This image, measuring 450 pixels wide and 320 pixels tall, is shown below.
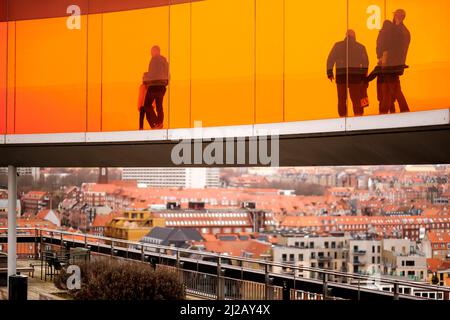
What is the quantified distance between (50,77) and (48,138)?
1312mm

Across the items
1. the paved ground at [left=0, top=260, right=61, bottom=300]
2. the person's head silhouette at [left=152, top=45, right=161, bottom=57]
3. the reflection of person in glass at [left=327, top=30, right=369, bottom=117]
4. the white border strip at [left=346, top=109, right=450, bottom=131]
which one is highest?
the person's head silhouette at [left=152, top=45, right=161, bottom=57]

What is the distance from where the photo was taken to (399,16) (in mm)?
10656

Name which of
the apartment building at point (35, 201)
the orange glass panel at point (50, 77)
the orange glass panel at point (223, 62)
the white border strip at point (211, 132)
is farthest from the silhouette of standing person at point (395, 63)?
the apartment building at point (35, 201)

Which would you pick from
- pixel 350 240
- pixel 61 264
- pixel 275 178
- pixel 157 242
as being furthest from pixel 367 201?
pixel 61 264

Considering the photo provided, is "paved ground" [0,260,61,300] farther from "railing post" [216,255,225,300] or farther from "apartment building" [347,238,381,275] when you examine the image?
"apartment building" [347,238,381,275]

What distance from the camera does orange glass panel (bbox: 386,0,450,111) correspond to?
10008 mm

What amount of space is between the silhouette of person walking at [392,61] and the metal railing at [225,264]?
8.24 feet

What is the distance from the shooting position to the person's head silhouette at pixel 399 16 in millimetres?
10594

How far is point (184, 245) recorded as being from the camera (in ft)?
53.0

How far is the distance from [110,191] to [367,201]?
6.29m

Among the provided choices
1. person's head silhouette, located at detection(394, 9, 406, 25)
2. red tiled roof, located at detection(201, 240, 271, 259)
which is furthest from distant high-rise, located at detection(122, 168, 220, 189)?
person's head silhouette, located at detection(394, 9, 406, 25)

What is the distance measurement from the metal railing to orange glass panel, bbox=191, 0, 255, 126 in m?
2.68

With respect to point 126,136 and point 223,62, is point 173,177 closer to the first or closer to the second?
point 126,136

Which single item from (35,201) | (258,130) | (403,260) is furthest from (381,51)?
(35,201)
